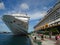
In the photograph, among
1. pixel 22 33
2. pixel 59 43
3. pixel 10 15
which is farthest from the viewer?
pixel 22 33

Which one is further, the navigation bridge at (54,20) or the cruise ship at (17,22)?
the cruise ship at (17,22)

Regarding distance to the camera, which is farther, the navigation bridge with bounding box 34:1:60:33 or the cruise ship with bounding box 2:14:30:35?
the cruise ship with bounding box 2:14:30:35

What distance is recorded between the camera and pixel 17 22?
89500mm

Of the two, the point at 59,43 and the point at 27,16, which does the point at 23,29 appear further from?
the point at 59,43

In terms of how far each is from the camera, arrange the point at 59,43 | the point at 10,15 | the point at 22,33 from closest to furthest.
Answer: the point at 59,43
the point at 10,15
the point at 22,33

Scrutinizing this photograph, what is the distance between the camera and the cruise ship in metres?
88.8

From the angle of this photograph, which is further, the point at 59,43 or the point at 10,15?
the point at 10,15

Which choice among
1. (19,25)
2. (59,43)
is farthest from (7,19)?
(59,43)

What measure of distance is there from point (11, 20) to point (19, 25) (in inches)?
217

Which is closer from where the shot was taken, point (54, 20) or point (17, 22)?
point (54, 20)

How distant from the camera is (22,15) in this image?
92875 millimetres

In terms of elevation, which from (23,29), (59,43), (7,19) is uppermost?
(7,19)

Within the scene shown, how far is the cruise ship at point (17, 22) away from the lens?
88750 mm

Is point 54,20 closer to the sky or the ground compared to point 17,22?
closer to the ground
